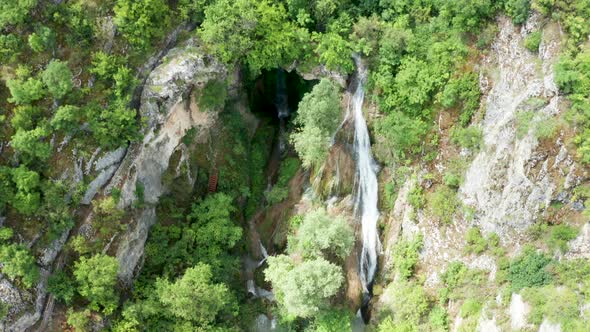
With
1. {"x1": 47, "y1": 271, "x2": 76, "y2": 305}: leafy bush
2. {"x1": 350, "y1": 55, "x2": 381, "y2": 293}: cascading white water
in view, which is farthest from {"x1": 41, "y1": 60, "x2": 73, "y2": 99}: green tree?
{"x1": 350, "y1": 55, "x2": 381, "y2": 293}: cascading white water

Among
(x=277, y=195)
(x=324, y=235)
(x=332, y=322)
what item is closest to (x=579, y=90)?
(x=324, y=235)

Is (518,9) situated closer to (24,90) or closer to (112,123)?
(112,123)

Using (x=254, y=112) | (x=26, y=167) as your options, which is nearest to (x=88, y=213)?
(x=26, y=167)

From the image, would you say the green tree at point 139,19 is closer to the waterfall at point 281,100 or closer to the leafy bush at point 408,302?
the waterfall at point 281,100

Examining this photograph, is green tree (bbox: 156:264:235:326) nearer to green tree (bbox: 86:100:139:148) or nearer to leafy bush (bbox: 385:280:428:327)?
green tree (bbox: 86:100:139:148)

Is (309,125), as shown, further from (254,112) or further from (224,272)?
→ (224,272)

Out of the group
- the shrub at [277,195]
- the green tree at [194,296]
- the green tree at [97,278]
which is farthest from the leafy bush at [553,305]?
the green tree at [97,278]

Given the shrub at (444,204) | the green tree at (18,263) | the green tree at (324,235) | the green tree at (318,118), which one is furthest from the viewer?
the shrub at (444,204)
